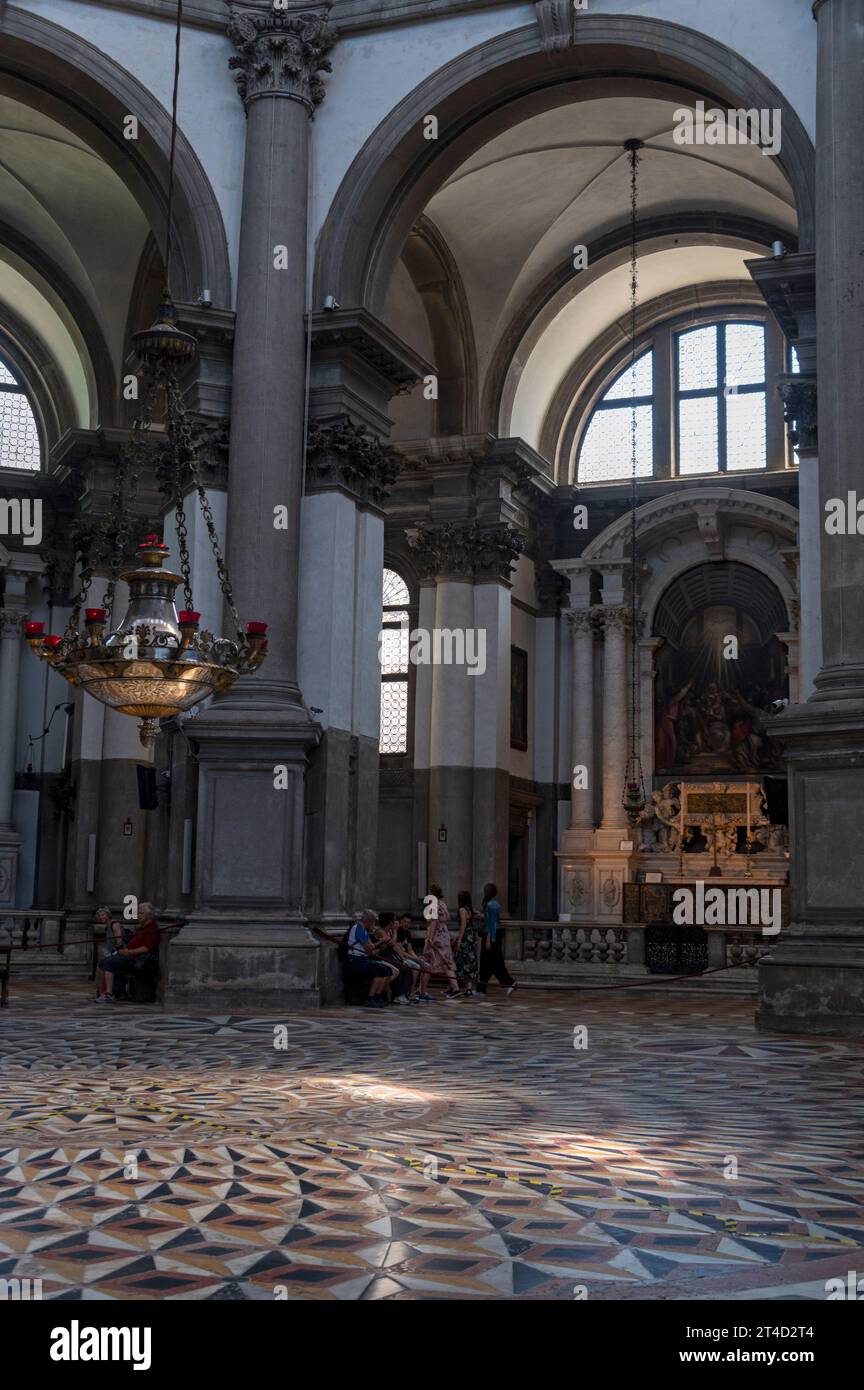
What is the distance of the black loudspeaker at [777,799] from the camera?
42.4 feet

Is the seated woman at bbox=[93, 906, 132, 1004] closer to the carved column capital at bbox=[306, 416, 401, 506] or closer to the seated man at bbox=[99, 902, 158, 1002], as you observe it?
the seated man at bbox=[99, 902, 158, 1002]

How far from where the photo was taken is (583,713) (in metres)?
25.4

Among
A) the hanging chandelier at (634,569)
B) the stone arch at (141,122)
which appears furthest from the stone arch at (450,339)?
the stone arch at (141,122)

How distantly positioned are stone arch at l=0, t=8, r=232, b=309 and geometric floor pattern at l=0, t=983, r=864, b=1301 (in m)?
8.65

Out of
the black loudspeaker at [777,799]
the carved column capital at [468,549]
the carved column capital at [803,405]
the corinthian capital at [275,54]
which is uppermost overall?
the corinthian capital at [275,54]

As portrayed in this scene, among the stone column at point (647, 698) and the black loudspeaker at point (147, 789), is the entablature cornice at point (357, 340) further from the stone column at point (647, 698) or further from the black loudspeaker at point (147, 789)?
the stone column at point (647, 698)

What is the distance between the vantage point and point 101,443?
22578 millimetres

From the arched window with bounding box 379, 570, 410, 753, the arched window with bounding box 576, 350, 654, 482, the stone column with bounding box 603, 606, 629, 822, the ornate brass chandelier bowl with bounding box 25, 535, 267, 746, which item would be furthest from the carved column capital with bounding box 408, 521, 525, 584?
the ornate brass chandelier bowl with bounding box 25, 535, 267, 746

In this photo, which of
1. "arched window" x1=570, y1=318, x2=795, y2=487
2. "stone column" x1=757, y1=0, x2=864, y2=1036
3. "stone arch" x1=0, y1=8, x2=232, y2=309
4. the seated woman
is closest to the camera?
"stone column" x1=757, y1=0, x2=864, y2=1036

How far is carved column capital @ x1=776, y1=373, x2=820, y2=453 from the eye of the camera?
14.3 m

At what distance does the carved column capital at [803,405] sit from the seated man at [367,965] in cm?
629

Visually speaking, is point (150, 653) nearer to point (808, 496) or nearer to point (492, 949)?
point (808, 496)
